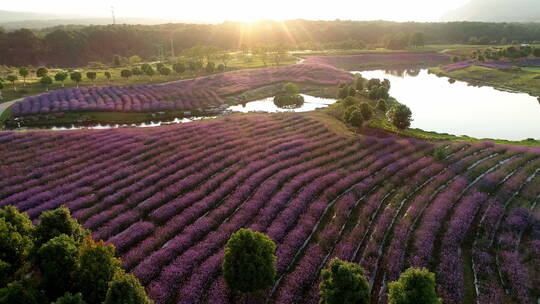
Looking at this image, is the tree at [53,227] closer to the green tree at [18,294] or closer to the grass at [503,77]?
the green tree at [18,294]

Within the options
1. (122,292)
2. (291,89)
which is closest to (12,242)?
(122,292)

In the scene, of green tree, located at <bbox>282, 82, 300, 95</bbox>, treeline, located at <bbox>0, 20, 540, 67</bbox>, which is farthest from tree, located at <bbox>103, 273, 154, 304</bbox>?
treeline, located at <bbox>0, 20, 540, 67</bbox>

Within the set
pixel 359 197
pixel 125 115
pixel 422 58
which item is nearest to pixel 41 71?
pixel 125 115

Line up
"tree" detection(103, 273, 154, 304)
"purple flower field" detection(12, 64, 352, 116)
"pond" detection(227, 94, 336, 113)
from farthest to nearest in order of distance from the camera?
"pond" detection(227, 94, 336, 113) < "purple flower field" detection(12, 64, 352, 116) < "tree" detection(103, 273, 154, 304)

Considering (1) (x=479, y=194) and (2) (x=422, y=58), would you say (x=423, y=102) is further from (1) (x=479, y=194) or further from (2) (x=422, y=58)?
(2) (x=422, y=58)

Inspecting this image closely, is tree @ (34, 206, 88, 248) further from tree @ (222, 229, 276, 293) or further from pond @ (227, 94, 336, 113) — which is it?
pond @ (227, 94, 336, 113)
